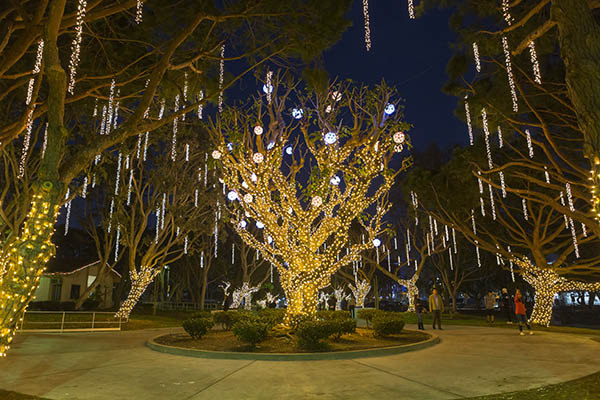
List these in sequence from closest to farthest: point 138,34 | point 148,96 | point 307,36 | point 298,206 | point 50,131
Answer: point 50,131 → point 148,96 → point 307,36 → point 138,34 → point 298,206

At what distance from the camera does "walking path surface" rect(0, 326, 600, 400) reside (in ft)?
18.8

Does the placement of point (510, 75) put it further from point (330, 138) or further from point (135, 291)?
point (135, 291)

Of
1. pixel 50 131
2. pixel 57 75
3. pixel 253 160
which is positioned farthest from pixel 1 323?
pixel 253 160

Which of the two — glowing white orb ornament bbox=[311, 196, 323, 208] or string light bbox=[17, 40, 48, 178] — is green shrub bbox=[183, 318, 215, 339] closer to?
glowing white orb ornament bbox=[311, 196, 323, 208]

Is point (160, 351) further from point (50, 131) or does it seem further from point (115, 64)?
point (115, 64)

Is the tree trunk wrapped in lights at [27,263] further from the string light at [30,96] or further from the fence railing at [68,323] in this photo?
the fence railing at [68,323]

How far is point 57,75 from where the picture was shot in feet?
19.2

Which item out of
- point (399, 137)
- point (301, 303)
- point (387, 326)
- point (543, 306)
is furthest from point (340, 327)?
point (543, 306)

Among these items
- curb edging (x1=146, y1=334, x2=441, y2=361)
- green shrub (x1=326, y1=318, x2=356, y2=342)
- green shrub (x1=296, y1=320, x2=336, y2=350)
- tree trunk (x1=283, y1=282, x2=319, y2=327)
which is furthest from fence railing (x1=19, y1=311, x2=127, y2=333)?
green shrub (x1=326, y1=318, x2=356, y2=342)

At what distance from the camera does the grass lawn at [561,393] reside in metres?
5.12

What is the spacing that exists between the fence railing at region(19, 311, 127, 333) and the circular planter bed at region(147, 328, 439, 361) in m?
5.57

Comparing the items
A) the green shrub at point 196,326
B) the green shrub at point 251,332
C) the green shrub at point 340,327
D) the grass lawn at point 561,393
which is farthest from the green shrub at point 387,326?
the grass lawn at point 561,393

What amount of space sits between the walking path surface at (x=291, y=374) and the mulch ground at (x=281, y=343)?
1.02 m

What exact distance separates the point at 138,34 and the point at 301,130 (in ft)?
19.4
